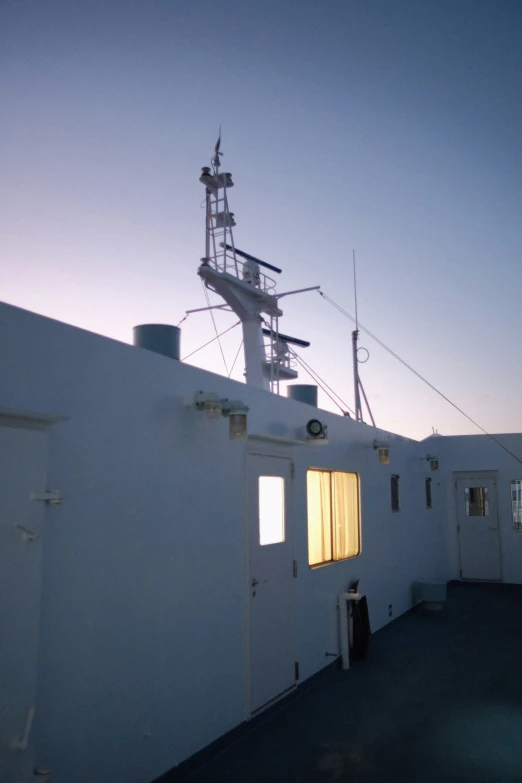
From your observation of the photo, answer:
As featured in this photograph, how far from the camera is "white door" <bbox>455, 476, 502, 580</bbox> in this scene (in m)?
10.1

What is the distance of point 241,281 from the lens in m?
6.65

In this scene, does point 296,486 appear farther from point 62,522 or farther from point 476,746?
point 62,522

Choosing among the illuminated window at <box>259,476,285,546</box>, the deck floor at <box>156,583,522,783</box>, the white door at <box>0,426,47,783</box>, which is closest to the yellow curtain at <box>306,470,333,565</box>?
the illuminated window at <box>259,476,285,546</box>

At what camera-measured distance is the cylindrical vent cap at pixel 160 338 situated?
4.02 meters

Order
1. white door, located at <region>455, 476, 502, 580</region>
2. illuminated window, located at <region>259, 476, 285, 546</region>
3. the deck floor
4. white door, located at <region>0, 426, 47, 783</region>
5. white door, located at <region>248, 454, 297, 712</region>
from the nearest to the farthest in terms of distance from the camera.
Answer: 1. white door, located at <region>0, 426, 47, 783</region>
2. the deck floor
3. white door, located at <region>248, 454, 297, 712</region>
4. illuminated window, located at <region>259, 476, 285, 546</region>
5. white door, located at <region>455, 476, 502, 580</region>

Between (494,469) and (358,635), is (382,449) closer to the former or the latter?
(358,635)

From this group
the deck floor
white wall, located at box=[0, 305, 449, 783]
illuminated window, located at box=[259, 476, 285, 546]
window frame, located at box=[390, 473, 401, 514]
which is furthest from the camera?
window frame, located at box=[390, 473, 401, 514]

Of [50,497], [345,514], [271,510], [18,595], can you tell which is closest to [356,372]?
[345,514]

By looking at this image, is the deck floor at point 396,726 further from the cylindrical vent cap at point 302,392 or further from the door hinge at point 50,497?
the cylindrical vent cap at point 302,392

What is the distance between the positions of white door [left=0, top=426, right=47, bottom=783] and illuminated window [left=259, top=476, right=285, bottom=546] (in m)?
2.34

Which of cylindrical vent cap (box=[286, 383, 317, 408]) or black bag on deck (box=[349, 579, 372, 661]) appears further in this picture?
cylindrical vent cap (box=[286, 383, 317, 408])

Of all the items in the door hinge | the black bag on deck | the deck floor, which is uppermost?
Result: the door hinge

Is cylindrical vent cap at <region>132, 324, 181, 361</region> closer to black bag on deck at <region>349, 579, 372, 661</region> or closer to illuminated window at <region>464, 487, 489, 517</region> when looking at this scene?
black bag on deck at <region>349, 579, 372, 661</region>

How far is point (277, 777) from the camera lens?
3268 mm
